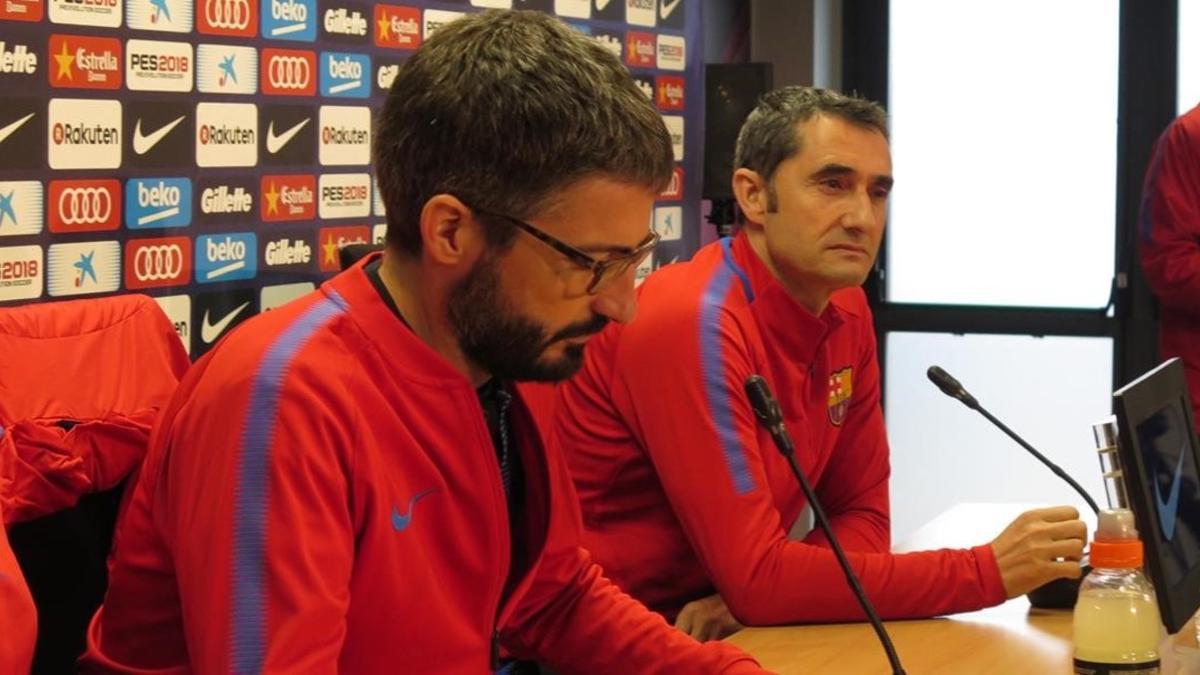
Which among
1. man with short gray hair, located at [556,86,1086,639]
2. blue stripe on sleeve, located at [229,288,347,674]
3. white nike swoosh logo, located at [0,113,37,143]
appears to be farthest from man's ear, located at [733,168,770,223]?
blue stripe on sleeve, located at [229,288,347,674]

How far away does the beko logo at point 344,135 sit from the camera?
11.7 ft

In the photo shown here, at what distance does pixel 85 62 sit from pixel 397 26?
36.2 inches

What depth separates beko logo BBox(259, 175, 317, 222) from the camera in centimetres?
342

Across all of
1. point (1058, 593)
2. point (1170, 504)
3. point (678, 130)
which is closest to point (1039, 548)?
point (1058, 593)

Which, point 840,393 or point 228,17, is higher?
point 228,17

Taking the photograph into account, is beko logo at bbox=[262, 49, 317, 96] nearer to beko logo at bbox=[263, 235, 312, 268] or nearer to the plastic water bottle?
beko logo at bbox=[263, 235, 312, 268]

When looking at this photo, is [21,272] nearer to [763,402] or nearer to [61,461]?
[61,461]

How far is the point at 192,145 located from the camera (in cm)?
322

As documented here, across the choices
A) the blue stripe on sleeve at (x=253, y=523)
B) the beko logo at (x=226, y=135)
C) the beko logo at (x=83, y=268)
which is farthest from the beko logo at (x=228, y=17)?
the blue stripe on sleeve at (x=253, y=523)

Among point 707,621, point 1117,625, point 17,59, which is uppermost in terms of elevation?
point 17,59

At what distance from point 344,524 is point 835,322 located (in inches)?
54.4

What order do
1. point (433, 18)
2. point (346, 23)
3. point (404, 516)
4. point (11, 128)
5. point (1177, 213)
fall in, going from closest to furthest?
point (404, 516) → point (11, 128) → point (346, 23) → point (433, 18) → point (1177, 213)

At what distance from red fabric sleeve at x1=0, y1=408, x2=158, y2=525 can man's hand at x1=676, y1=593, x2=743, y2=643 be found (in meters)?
0.82

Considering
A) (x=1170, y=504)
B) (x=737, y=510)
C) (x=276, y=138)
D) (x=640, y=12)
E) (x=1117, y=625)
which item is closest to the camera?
(x=1117, y=625)
